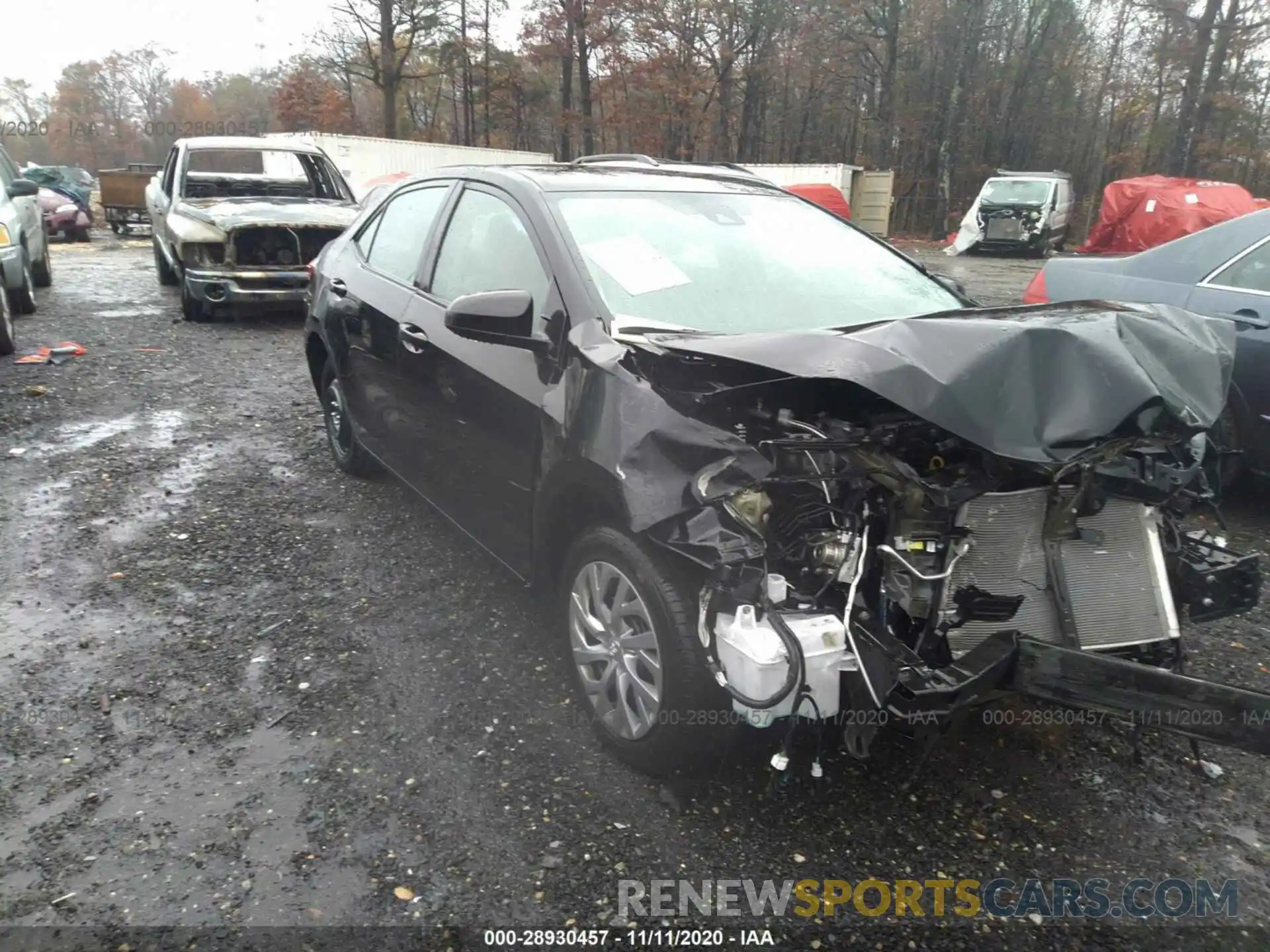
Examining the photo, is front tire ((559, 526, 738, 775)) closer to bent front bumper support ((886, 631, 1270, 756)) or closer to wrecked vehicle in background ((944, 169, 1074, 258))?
bent front bumper support ((886, 631, 1270, 756))

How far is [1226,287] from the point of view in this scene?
472 centimetres

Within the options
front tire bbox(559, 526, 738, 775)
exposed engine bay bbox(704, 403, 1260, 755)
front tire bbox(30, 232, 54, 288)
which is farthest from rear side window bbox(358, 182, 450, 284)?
front tire bbox(30, 232, 54, 288)

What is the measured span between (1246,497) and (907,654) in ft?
13.3

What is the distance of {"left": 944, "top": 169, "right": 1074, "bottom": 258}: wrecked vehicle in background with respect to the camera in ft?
70.5

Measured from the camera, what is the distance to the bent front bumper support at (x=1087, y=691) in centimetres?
204

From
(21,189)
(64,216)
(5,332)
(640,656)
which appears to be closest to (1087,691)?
(640,656)

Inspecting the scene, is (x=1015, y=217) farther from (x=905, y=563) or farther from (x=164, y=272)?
(x=905, y=563)

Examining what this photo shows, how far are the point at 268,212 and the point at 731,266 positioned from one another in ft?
26.1

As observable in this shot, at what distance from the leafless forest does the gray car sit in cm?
2580

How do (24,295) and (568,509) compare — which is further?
(24,295)

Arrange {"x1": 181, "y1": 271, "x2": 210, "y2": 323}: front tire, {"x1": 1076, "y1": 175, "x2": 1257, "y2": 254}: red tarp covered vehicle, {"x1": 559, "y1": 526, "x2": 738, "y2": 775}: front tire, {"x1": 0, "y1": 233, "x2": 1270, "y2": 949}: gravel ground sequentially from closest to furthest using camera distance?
1. {"x1": 0, "y1": 233, "x2": 1270, "y2": 949}: gravel ground
2. {"x1": 559, "y1": 526, "x2": 738, "y2": 775}: front tire
3. {"x1": 181, "y1": 271, "x2": 210, "y2": 323}: front tire
4. {"x1": 1076, "y1": 175, "x2": 1257, "y2": 254}: red tarp covered vehicle

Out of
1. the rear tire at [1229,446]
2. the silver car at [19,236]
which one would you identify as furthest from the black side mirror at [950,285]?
the silver car at [19,236]

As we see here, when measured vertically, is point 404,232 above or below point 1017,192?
below

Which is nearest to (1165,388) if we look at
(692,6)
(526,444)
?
(526,444)
